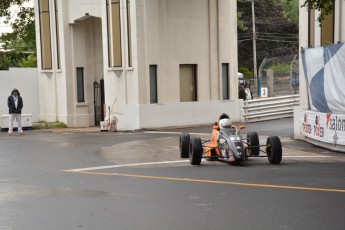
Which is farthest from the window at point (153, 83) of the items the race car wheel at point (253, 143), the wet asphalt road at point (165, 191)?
the race car wheel at point (253, 143)

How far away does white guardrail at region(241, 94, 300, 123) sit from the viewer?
26.9 meters

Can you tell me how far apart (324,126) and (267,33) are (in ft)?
155

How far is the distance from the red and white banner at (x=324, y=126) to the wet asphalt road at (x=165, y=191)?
501mm

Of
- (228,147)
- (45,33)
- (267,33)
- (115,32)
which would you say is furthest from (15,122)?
(267,33)

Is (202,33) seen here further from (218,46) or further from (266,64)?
(266,64)

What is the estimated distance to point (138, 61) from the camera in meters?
A: 23.6

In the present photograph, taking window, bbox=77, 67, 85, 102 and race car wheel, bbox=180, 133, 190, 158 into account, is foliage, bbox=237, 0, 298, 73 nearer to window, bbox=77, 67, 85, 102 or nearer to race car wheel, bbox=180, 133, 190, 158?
window, bbox=77, 67, 85, 102

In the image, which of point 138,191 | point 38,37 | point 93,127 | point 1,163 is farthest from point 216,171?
point 38,37

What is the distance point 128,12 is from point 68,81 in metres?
5.60

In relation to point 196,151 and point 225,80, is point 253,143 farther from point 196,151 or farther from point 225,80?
point 225,80

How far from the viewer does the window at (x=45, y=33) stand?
2791cm

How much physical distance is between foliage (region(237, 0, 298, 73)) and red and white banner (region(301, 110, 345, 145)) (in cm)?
4386

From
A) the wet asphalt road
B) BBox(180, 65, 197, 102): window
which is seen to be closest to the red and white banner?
the wet asphalt road

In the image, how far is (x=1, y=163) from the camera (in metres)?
14.5
